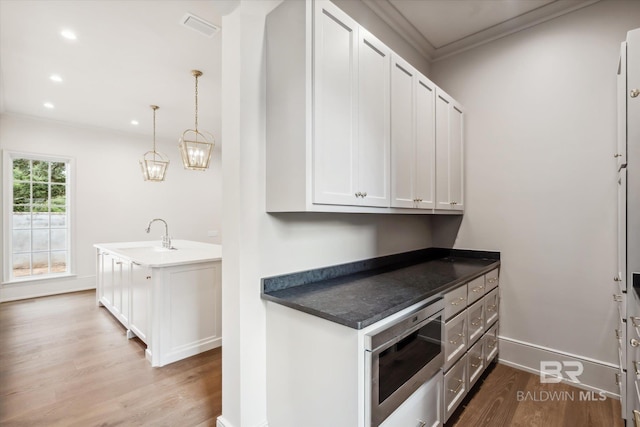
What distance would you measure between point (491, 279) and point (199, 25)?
10.8ft

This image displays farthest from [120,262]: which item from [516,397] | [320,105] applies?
[516,397]

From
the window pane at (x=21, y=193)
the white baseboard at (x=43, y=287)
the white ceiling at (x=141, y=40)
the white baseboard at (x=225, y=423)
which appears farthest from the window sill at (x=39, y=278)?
the white baseboard at (x=225, y=423)

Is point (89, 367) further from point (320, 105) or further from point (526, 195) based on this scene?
point (526, 195)

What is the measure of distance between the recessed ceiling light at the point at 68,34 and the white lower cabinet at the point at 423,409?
371cm

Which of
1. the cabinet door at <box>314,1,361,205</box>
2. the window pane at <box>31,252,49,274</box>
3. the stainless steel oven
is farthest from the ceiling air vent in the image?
the window pane at <box>31,252,49,274</box>

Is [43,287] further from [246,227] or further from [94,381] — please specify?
[246,227]

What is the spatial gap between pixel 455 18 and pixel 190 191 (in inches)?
229

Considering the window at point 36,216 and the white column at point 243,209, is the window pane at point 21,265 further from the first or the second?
the white column at point 243,209

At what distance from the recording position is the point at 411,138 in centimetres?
223

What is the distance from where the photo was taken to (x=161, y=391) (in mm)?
2273

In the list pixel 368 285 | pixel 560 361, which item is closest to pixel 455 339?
pixel 368 285

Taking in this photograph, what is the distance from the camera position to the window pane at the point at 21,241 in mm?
4828

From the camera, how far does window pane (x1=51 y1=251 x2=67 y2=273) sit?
5172mm

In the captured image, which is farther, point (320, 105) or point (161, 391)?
point (161, 391)
